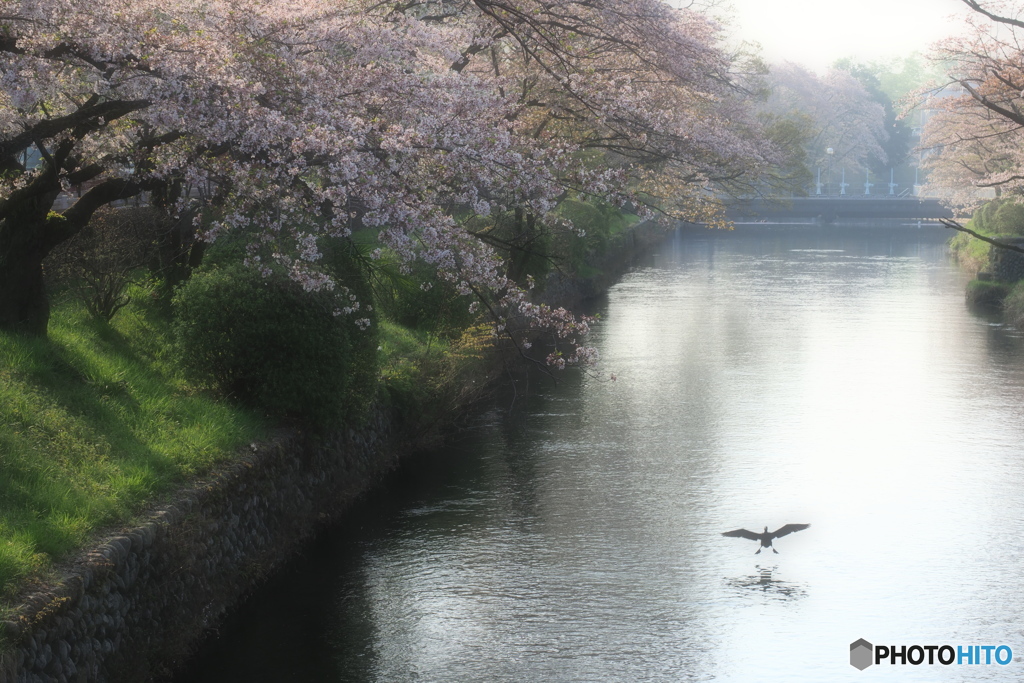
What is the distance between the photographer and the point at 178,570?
31.2 ft

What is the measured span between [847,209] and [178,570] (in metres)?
75.3

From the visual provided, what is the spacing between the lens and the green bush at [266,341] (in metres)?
12.9

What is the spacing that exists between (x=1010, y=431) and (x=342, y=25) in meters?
13.3

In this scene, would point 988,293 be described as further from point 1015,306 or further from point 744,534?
point 744,534

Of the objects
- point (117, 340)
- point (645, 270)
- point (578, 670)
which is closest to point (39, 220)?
point (117, 340)

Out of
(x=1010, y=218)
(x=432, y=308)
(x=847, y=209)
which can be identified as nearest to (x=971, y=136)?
(x=1010, y=218)

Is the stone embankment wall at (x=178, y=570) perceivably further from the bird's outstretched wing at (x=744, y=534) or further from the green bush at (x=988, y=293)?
the green bush at (x=988, y=293)

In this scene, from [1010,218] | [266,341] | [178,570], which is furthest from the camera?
[1010,218]

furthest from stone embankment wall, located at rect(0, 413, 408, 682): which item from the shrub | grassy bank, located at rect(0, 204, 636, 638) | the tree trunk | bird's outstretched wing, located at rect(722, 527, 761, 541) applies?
the shrub

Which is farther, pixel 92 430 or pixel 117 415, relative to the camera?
pixel 117 415

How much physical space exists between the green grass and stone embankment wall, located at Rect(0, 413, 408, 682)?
29 cm

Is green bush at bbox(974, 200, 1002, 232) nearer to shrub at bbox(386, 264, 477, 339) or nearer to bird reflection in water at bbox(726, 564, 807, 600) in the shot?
shrub at bbox(386, 264, 477, 339)

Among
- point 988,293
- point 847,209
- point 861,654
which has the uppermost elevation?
point 847,209

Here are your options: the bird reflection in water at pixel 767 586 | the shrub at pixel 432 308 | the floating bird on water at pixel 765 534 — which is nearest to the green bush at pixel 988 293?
the shrub at pixel 432 308
